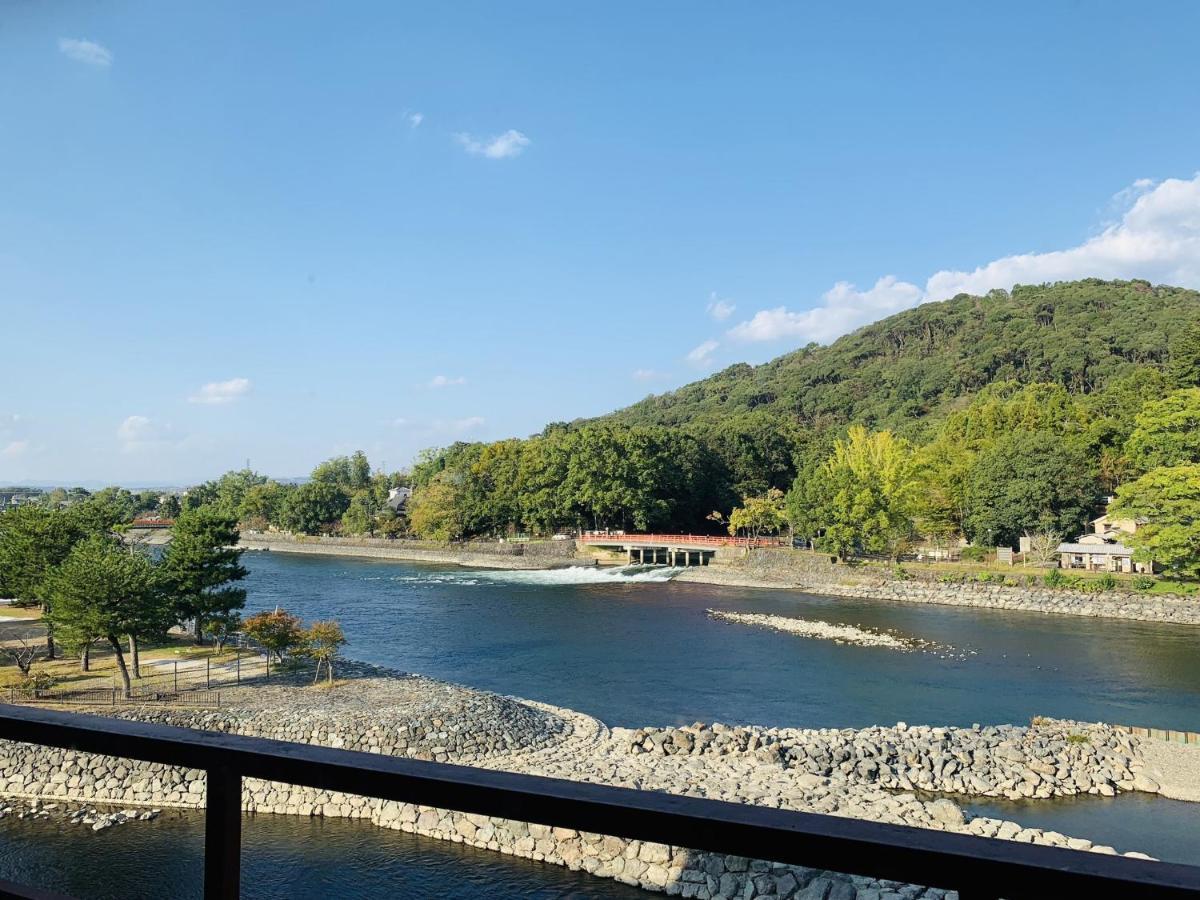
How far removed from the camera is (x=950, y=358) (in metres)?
72.8

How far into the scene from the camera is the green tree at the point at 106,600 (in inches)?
596

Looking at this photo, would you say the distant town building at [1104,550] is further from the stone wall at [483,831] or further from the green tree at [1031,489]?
the stone wall at [483,831]

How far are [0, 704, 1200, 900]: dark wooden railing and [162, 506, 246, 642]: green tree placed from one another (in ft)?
62.2

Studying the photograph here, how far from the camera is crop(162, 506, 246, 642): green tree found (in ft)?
60.3

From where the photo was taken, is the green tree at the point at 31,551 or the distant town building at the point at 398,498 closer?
the green tree at the point at 31,551

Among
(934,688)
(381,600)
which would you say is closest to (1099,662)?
(934,688)

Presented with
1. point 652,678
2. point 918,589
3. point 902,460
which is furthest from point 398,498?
point 652,678

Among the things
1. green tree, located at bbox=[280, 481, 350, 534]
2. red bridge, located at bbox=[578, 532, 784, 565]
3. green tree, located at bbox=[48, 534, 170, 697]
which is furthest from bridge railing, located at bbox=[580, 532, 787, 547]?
green tree, located at bbox=[48, 534, 170, 697]

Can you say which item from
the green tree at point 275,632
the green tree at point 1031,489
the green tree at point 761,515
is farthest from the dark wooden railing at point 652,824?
the green tree at point 761,515

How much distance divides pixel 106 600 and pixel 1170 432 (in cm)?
3175

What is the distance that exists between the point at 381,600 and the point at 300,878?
71.6 ft

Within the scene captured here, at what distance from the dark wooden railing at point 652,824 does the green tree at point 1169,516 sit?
29991mm

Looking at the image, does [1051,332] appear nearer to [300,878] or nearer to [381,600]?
[381,600]

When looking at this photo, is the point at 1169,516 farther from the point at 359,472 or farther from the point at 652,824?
the point at 359,472
